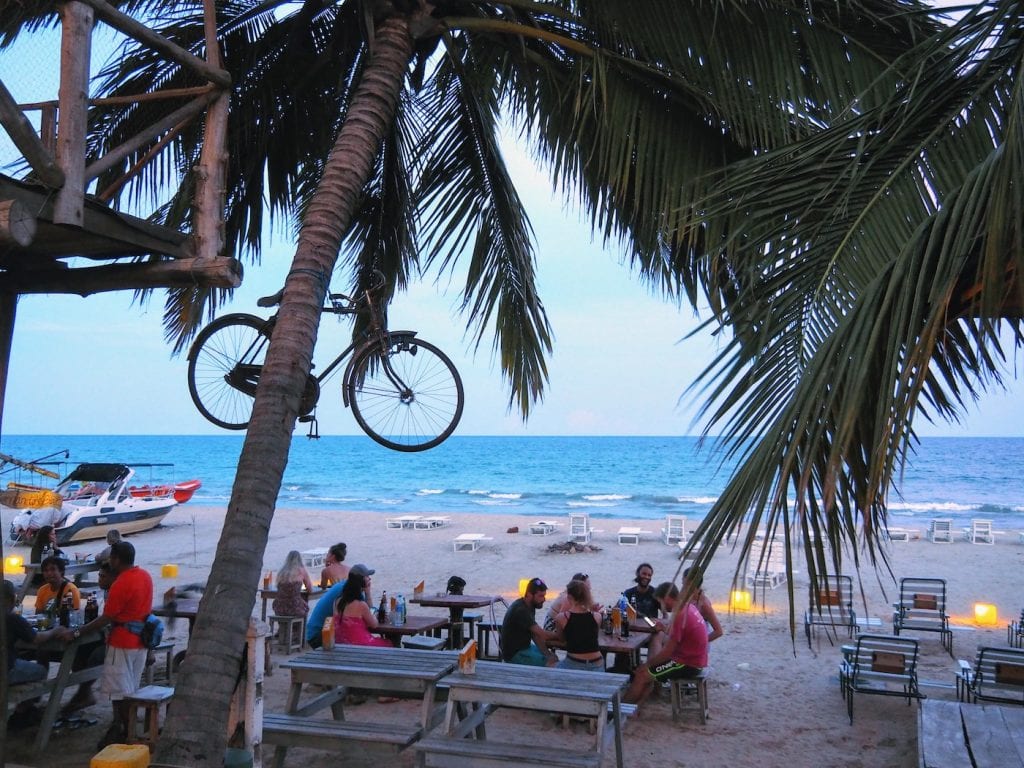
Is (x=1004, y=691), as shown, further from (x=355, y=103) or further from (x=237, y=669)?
(x=355, y=103)

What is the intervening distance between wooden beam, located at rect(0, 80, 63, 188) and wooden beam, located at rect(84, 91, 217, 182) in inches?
9.9

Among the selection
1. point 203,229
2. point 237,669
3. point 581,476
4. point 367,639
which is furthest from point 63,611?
point 581,476

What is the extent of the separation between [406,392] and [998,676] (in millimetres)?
5304

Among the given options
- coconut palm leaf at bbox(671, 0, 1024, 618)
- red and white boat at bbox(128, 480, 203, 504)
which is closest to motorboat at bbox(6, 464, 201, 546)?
red and white boat at bbox(128, 480, 203, 504)

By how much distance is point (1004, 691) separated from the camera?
22.0 feet

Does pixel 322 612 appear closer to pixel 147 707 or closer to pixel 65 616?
pixel 65 616

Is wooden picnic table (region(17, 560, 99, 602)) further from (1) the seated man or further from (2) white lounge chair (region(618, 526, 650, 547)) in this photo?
(2) white lounge chair (region(618, 526, 650, 547))

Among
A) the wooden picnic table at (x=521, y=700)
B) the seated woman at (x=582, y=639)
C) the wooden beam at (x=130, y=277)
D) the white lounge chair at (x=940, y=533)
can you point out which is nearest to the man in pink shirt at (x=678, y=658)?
the seated woman at (x=582, y=639)

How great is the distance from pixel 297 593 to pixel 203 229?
553 cm

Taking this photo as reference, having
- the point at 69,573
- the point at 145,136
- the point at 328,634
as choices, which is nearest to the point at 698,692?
the point at 328,634

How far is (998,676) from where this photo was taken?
675 cm

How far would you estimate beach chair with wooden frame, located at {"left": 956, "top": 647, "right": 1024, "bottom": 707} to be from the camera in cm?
667

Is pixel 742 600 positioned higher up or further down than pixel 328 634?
further down

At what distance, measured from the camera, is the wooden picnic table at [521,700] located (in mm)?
4809
